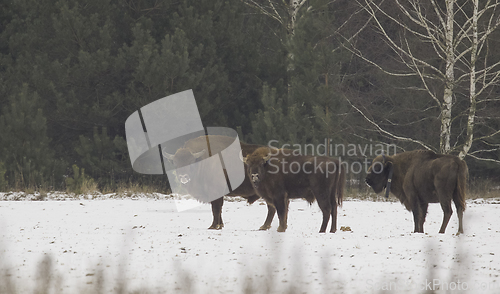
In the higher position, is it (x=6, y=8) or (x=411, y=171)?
(x=6, y=8)

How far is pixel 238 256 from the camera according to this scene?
6840 millimetres

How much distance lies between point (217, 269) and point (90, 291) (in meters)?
1.45

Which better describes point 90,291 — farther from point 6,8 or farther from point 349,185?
point 6,8

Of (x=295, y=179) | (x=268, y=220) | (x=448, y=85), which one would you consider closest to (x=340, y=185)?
(x=295, y=179)

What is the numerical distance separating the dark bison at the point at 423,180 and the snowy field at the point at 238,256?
497 millimetres

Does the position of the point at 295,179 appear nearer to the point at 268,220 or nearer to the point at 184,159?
the point at 268,220

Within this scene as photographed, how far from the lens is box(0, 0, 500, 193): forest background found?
58.5 feet

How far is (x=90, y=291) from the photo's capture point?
16.5 ft

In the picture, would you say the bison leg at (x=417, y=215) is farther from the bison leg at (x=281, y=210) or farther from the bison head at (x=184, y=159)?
the bison head at (x=184, y=159)

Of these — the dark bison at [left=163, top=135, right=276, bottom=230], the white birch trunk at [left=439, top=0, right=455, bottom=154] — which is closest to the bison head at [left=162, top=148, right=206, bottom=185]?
the dark bison at [left=163, top=135, right=276, bottom=230]

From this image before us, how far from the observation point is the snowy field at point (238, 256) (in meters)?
5.31

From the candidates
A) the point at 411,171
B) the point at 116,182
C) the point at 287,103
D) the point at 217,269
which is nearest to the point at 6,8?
the point at 116,182

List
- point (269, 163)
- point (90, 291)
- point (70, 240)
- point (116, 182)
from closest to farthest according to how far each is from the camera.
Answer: point (90, 291) → point (70, 240) → point (269, 163) → point (116, 182)

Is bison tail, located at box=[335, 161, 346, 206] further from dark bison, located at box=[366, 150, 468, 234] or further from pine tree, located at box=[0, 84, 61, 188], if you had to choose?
pine tree, located at box=[0, 84, 61, 188]
